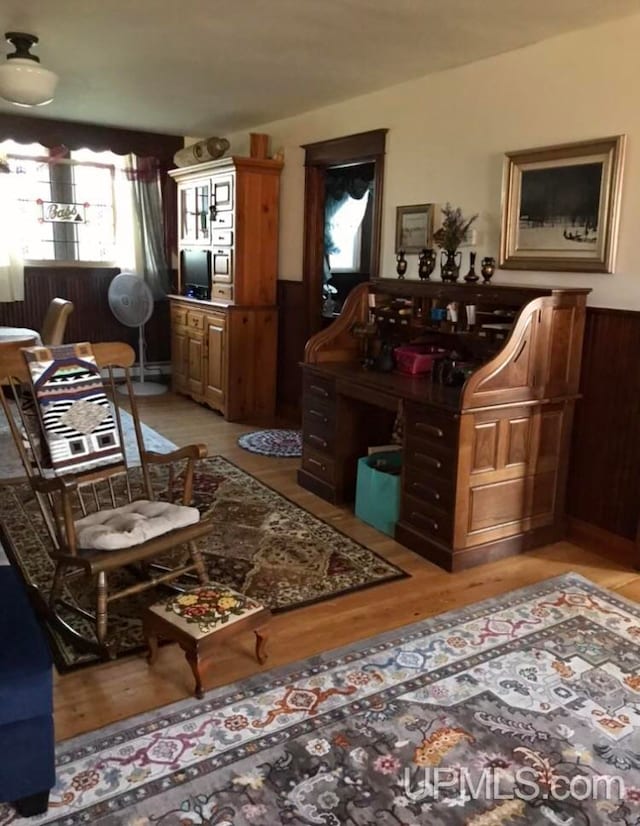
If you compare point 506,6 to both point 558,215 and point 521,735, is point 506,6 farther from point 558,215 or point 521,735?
point 521,735

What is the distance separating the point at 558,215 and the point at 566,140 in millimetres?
359

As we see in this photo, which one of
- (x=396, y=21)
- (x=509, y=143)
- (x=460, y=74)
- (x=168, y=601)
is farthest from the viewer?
(x=460, y=74)

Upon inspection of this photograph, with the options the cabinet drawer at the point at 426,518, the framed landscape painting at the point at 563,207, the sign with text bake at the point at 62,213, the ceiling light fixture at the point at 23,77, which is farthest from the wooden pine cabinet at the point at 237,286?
the cabinet drawer at the point at 426,518

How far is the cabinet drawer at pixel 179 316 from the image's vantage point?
258 inches

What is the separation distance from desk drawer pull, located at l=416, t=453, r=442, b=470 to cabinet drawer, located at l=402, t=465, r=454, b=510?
0.06 metres

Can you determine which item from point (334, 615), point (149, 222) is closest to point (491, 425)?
point (334, 615)

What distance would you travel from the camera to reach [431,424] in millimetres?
3357

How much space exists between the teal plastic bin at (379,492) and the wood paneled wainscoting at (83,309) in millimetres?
4011

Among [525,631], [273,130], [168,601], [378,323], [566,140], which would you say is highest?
[273,130]

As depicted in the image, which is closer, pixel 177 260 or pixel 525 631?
pixel 525 631

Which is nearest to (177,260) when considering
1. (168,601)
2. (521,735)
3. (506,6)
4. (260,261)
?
(260,261)

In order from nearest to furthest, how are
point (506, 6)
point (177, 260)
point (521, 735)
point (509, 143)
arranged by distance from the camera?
point (521, 735)
point (506, 6)
point (509, 143)
point (177, 260)

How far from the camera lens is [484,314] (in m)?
3.74

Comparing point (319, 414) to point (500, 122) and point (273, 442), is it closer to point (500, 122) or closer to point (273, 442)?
point (273, 442)
